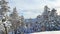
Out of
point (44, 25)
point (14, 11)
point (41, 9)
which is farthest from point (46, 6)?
point (14, 11)

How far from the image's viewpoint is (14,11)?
3.50 meters

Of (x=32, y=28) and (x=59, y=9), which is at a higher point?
(x=59, y=9)

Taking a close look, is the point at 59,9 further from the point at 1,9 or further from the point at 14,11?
the point at 1,9

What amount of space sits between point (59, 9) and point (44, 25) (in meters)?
0.47

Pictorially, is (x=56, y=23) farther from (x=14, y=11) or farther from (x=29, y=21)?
(x=14, y=11)

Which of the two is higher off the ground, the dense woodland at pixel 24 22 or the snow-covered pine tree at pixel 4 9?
the snow-covered pine tree at pixel 4 9

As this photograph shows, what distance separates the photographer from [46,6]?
3465 millimetres

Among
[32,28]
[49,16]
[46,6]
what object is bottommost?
[32,28]

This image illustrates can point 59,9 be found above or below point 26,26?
above

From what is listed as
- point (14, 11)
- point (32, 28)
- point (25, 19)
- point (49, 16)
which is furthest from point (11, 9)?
point (49, 16)

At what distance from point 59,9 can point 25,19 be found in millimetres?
757

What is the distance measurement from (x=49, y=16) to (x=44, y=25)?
0.22m

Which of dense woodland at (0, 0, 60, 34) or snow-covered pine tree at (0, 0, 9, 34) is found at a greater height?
snow-covered pine tree at (0, 0, 9, 34)

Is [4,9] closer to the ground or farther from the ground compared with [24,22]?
farther from the ground
